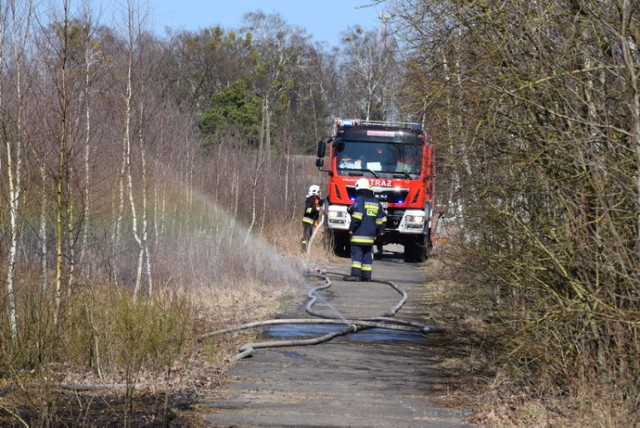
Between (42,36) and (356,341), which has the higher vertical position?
(42,36)

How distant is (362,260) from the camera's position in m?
18.8

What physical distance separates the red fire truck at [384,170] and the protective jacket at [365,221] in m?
5.89

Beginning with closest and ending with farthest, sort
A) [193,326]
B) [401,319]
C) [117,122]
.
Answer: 1. [193,326]
2. [401,319]
3. [117,122]

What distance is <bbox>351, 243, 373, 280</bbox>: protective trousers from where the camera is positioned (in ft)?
60.6

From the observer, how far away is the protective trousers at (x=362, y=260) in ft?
60.6

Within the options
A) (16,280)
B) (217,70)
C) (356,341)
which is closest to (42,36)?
(16,280)

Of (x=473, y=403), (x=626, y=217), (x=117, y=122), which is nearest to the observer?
(x=626, y=217)

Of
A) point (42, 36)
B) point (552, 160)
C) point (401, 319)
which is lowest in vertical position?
point (401, 319)

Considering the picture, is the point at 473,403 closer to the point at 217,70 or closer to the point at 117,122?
the point at 117,122

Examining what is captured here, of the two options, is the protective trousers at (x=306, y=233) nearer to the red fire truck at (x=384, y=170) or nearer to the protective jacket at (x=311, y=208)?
the protective jacket at (x=311, y=208)

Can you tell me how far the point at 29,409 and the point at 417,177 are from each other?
1767cm

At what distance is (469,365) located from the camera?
33.4 feet

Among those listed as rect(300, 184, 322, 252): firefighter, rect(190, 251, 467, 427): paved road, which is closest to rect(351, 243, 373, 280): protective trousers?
rect(190, 251, 467, 427): paved road

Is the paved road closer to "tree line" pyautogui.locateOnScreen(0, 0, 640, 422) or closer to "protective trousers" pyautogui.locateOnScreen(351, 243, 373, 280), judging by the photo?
"tree line" pyautogui.locateOnScreen(0, 0, 640, 422)
